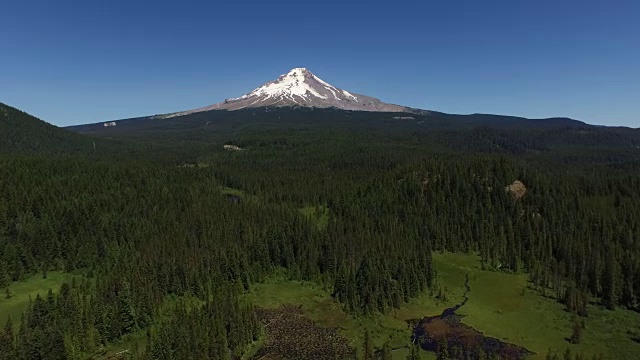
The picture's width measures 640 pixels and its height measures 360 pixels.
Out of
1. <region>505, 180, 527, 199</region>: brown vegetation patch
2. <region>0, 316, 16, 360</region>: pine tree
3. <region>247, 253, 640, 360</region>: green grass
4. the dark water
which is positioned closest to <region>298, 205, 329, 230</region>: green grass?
<region>247, 253, 640, 360</region>: green grass

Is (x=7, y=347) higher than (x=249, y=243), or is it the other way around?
(x=7, y=347)

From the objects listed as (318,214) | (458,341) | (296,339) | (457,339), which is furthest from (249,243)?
(458,341)

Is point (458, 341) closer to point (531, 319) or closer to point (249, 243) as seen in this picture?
point (531, 319)

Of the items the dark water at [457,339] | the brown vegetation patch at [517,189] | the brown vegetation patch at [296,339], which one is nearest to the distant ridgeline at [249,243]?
the brown vegetation patch at [517,189]

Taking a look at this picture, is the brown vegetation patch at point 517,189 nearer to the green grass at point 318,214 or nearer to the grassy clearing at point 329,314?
the green grass at point 318,214

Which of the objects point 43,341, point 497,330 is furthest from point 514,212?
point 43,341

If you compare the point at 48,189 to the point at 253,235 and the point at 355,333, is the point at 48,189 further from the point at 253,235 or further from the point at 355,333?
the point at 355,333
